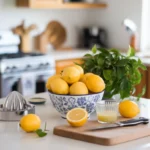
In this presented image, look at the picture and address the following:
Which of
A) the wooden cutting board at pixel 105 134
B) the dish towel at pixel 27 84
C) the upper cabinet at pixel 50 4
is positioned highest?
the upper cabinet at pixel 50 4

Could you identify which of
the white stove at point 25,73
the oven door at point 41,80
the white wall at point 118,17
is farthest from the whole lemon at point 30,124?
the white wall at point 118,17

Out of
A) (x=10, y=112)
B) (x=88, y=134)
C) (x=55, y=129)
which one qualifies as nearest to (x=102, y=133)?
(x=88, y=134)

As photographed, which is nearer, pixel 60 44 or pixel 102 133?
pixel 102 133

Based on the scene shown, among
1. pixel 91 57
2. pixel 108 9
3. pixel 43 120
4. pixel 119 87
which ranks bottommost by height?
pixel 43 120

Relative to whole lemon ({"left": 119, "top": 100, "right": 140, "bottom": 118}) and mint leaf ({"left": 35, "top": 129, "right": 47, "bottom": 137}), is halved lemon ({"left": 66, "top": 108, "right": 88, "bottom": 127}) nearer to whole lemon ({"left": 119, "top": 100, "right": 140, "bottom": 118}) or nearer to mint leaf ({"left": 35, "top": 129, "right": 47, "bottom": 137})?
mint leaf ({"left": 35, "top": 129, "right": 47, "bottom": 137})

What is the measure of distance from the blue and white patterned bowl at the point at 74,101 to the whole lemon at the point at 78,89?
0.06 ft

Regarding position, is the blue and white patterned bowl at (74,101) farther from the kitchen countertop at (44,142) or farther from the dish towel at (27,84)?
the dish towel at (27,84)

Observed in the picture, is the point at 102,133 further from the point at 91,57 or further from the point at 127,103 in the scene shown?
the point at 91,57

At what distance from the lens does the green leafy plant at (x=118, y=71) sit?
2227 mm

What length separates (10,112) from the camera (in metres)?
2.05

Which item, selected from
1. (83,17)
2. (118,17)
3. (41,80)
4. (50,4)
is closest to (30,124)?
(41,80)

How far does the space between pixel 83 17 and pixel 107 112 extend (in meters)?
3.98

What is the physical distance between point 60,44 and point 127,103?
3.52m

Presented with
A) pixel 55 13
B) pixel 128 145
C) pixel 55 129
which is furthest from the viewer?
pixel 55 13
